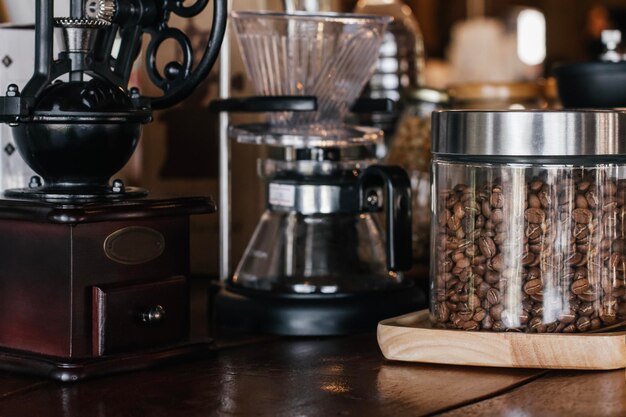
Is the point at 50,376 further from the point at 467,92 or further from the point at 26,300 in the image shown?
the point at 467,92

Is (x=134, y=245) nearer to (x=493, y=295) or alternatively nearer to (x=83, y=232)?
(x=83, y=232)

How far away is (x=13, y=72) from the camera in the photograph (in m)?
1.25

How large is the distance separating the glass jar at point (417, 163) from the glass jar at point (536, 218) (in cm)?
58

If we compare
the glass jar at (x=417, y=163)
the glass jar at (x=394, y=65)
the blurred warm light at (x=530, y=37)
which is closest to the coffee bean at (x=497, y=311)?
the glass jar at (x=417, y=163)

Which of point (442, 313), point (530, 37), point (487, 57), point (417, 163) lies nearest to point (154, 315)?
point (442, 313)

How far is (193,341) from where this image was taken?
1.11 meters

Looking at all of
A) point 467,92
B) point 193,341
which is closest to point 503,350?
point 193,341

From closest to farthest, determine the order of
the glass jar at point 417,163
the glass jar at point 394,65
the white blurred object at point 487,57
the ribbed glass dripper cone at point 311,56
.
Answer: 1. the ribbed glass dripper cone at point 311,56
2. the glass jar at point 417,163
3. the glass jar at point 394,65
4. the white blurred object at point 487,57

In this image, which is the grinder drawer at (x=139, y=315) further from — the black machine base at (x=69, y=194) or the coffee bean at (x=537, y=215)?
the coffee bean at (x=537, y=215)

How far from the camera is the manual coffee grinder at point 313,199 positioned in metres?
1.25

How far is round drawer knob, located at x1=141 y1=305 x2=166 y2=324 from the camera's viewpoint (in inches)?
41.8

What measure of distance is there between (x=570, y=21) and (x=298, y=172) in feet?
17.5

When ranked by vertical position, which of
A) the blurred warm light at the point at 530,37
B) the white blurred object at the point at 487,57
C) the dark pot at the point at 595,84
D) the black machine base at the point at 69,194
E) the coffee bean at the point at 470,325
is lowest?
the coffee bean at the point at 470,325

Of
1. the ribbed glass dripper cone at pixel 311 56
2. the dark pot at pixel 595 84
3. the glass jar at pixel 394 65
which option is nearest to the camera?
the ribbed glass dripper cone at pixel 311 56
